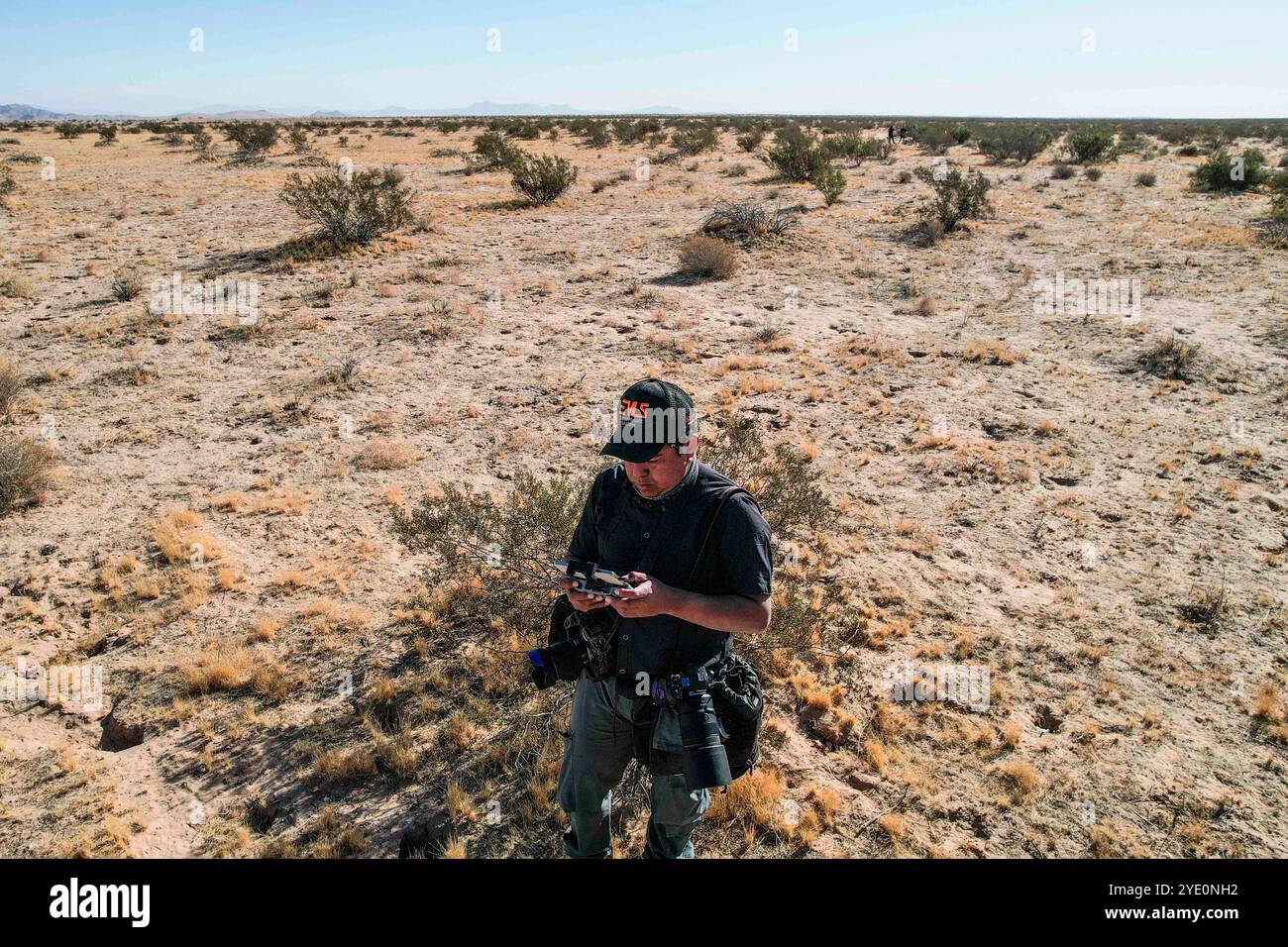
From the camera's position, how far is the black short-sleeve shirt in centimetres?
222

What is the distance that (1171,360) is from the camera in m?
9.23

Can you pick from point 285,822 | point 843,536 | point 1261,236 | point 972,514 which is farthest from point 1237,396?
point 285,822

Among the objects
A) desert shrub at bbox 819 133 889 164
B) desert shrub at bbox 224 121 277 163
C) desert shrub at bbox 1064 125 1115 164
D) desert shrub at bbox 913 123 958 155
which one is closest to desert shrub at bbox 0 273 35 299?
desert shrub at bbox 224 121 277 163

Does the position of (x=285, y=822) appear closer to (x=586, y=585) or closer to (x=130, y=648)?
(x=130, y=648)

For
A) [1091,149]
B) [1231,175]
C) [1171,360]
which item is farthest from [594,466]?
[1091,149]

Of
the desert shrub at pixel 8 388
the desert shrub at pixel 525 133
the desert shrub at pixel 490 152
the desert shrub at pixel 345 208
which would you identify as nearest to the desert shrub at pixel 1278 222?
the desert shrub at pixel 345 208

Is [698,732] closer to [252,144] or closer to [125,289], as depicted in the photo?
[125,289]

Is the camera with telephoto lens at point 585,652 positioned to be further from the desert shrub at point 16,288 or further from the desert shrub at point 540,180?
the desert shrub at point 540,180

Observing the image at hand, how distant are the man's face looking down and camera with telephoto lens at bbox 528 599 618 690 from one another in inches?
19.5

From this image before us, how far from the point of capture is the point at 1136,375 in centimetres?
909

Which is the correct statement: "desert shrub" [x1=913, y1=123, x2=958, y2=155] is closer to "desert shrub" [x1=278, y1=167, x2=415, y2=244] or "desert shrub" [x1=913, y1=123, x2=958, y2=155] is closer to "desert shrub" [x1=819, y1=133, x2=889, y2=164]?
"desert shrub" [x1=819, y1=133, x2=889, y2=164]

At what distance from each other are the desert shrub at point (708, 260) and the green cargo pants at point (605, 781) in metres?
11.7

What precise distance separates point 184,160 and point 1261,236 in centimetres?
3235

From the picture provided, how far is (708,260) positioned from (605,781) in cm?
1193
